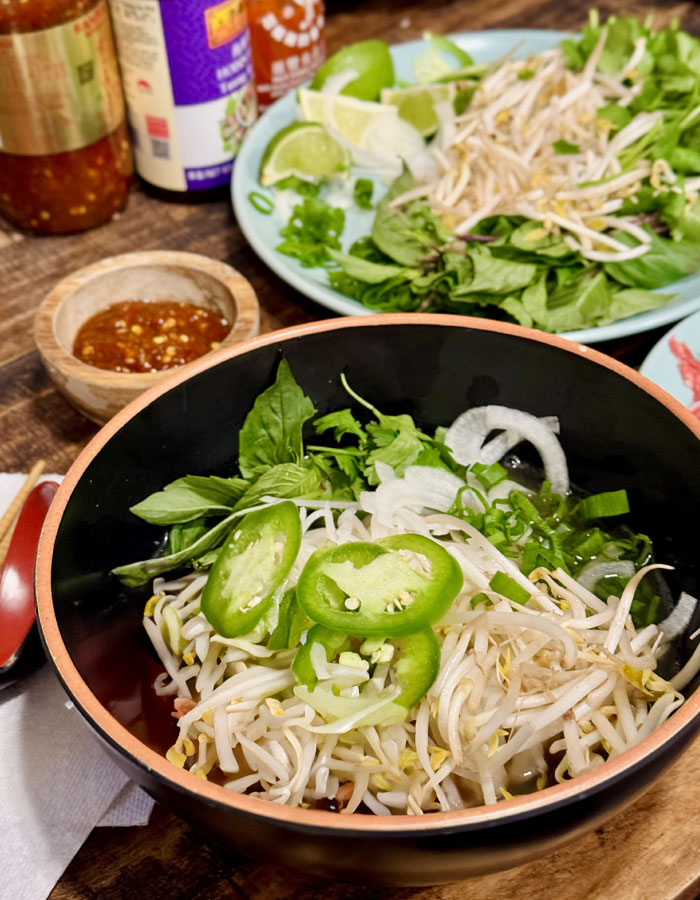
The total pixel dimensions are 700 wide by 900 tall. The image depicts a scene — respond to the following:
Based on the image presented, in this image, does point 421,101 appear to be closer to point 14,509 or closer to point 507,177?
point 507,177

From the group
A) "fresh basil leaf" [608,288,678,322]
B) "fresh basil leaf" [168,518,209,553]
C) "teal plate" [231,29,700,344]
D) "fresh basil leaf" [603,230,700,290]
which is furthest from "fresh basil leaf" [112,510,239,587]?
"fresh basil leaf" [603,230,700,290]

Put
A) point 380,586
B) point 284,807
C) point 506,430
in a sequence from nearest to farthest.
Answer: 1. point 284,807
2. point 380,586
3. point 506,430

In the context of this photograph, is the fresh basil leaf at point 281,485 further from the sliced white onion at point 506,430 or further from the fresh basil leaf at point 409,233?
the fresh basil leaf at point 409,233

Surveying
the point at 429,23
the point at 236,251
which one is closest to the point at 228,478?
the point at 236,251

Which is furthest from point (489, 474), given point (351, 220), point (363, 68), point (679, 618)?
point (363, 68)

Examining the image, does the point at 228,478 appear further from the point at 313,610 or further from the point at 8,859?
the point at 8,859

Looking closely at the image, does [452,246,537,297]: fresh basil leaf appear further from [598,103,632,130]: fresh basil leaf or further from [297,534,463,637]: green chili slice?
[297,534,463,637]: green chili slice

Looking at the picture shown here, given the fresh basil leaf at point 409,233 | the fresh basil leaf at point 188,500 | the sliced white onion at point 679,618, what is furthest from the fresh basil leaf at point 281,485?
the fresh basil leaf at point 409,233
